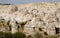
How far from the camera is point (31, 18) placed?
4379 millimetres

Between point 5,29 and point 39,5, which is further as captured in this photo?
point 39,5

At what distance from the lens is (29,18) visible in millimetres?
4391

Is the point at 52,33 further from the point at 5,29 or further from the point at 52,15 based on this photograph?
the point at 5,29

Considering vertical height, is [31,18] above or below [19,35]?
above

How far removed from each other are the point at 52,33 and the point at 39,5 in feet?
2.81

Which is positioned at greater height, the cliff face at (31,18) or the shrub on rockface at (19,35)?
the cliff face at (31,18)

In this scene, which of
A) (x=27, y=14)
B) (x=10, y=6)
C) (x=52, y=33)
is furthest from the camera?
(x=10, y=6)

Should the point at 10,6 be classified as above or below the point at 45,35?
above

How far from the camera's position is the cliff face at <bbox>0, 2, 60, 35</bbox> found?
13.9 feet

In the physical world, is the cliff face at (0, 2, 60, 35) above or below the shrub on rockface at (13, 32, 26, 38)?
above

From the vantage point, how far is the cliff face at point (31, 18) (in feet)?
13.9

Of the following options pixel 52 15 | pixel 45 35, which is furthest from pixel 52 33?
pixel 52 15

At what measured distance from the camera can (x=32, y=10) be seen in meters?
4.55

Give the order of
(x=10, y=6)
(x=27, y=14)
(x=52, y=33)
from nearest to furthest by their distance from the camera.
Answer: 1. (x=52, y=33)
2. (x=27, y=14)
3. (x=10, y=6)
